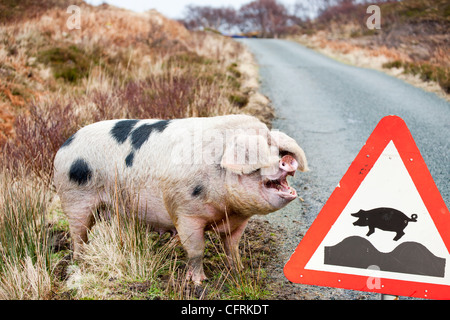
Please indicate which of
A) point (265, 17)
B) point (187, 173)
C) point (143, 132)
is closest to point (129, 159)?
point (143, 132)

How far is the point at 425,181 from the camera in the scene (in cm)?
193

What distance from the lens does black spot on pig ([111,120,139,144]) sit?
9.74 feet

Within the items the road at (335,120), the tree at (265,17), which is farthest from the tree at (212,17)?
the road at (335,120)

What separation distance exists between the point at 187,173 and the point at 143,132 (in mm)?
561

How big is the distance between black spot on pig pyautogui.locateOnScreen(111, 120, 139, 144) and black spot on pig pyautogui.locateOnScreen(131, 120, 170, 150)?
61 mm

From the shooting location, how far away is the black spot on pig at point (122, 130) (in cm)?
297

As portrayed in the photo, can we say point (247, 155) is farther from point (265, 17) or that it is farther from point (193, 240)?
point (265, 17)

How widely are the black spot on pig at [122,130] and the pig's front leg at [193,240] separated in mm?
759

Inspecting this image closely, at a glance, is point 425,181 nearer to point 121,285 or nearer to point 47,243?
point 121,285

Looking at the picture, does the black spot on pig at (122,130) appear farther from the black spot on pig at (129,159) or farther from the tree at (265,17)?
the tree at (265,17)

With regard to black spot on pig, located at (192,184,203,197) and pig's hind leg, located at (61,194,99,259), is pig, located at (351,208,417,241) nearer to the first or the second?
black spot on pig, located at (192,184,203,197)

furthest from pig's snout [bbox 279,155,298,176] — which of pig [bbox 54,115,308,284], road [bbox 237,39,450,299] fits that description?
road [bbox 237,39,450,299]
